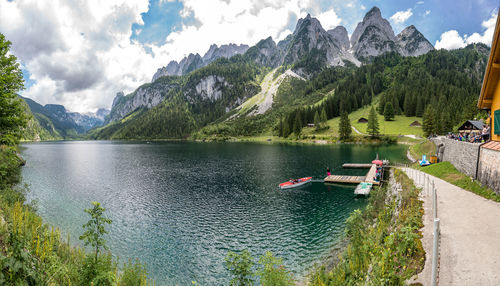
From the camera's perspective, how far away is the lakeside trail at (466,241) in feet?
28.7

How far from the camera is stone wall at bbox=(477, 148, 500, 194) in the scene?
18.4m

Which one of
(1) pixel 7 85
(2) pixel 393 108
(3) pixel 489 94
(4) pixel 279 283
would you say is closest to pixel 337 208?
(3) pixel 489 94

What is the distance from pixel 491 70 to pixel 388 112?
141 m

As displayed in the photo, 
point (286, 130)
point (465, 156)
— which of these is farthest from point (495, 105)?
point (286, 130)

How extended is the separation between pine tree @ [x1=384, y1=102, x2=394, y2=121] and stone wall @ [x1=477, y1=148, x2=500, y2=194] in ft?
458

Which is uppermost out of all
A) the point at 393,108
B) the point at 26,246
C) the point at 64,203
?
the point at 393,108

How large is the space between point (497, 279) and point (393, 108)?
169825 mm

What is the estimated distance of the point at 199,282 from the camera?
1761 centimetres

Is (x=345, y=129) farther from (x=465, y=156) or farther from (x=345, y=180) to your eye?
(x=465, y=156)

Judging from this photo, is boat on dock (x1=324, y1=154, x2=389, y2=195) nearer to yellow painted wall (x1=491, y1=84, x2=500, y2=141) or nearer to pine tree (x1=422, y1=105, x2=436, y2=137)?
yellow painted wall (x1=491, y1=84, x2=500, y2=141)

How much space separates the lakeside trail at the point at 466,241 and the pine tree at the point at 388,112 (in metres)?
145

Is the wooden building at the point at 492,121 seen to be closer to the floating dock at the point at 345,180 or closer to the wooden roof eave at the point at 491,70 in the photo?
the wooden roof eave at the point at 491,70

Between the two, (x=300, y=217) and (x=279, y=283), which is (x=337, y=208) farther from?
(x=279, y=283)

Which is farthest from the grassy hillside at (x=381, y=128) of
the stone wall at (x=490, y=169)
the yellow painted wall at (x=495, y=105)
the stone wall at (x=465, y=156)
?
the stone wall at (x=490, y=169)
